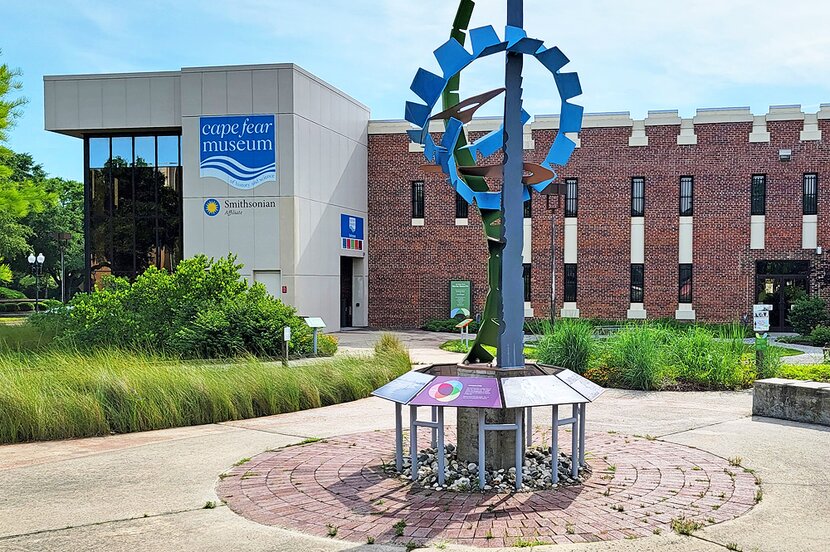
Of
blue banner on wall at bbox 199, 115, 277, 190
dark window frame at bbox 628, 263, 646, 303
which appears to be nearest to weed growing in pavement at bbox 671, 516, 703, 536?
blue banner on wall at bbox 199, 115, 277, 190

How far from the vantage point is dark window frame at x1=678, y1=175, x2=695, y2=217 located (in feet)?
107

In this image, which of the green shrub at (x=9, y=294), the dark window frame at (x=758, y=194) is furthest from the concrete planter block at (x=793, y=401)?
the green shrub at (x=9, y=294)

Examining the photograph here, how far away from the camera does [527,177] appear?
9.11 meters

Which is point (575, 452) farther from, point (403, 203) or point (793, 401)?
point (403, 203)

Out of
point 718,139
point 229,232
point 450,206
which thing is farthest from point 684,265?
point 229,232

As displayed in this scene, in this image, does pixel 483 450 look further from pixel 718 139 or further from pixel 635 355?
pixel 718 139

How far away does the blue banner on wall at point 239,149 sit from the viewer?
2877cm

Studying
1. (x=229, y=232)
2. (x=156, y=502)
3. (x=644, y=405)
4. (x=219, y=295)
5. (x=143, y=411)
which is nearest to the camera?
(x=156, y=502)

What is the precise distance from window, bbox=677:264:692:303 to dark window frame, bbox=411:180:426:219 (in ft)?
37.4

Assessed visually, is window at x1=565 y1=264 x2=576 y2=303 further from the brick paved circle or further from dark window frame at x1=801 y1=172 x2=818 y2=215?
the brick paved circle

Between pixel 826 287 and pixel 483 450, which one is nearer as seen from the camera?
pixel 483 450

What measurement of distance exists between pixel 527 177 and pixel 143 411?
611 centimetres

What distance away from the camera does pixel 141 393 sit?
10.9 meters

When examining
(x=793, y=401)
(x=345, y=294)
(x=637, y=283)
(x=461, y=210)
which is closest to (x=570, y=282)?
(x=637, y=283)
